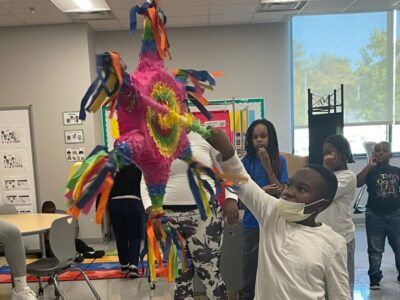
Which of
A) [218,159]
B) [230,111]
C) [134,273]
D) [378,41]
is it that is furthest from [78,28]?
[218,159]

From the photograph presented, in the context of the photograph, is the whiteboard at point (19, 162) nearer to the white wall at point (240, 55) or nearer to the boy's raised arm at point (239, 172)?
the white wall at point (240, 55)

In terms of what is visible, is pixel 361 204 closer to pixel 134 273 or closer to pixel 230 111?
pixel 230 111

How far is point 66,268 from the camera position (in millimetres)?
2885

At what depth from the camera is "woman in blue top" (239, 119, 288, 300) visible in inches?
84.9

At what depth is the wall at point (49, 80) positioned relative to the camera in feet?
15.7

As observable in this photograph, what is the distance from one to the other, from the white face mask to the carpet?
8.14ft

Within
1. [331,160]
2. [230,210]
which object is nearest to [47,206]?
[331,160]

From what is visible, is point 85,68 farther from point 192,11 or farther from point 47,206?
point 47,206

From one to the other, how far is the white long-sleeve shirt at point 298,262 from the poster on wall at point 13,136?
145 inches

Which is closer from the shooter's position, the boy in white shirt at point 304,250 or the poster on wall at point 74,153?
the boy in white shirt at point 304,250

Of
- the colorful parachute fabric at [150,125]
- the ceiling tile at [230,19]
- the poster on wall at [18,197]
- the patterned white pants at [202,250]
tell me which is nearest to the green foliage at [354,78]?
the ceiling tile at [230,19]

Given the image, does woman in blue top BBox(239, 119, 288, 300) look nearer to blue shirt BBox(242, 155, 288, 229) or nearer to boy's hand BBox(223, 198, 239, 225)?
blue shirt BBox(242, 155, 288, 229)

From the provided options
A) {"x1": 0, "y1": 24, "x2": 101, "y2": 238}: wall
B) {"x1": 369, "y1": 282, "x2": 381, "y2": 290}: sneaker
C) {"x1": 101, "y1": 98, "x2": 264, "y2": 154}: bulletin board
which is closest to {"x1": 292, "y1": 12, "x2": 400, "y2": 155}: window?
{"x1": 101, "y1": 98, "x2": 264, "y2": 154}: bulletin board

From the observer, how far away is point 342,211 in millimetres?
2205
